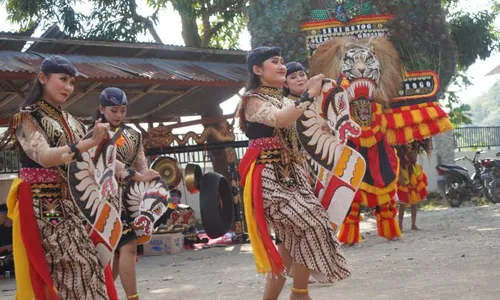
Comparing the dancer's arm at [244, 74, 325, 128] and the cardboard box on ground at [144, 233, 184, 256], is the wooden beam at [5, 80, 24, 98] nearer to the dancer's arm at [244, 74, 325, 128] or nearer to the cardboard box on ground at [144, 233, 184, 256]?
the cardboard box on ground at [144, 233, 184, 256]

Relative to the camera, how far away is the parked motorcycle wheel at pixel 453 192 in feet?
55.5

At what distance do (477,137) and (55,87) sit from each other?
22.0 metres

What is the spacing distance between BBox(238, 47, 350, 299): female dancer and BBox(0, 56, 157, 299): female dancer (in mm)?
947

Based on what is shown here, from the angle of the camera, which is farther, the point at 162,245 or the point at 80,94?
the point at 162,245

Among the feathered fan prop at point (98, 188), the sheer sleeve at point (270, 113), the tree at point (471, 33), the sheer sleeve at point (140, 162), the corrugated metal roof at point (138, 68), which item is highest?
the tree at point (471, 33)

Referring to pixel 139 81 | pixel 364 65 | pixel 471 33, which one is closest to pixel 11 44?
pixel 139 81

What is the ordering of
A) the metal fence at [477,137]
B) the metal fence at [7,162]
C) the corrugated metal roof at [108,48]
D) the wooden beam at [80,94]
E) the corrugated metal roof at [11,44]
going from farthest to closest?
the metal fence at [477,137], the metal fence at [7,162], the wooden beam at [80,94], the corrugated metal roof at [108,48], the corrugated metal roof at [11,44]

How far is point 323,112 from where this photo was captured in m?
5.21

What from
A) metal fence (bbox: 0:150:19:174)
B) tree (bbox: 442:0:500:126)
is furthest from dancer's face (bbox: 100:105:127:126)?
tree (bbox: 442:0:500:126)

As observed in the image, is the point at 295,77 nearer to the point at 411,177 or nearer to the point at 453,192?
Answer: the point at 411,177

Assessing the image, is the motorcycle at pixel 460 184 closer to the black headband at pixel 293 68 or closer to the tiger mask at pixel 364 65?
the tiger mask at pixel 364 65

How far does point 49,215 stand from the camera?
4.55 meters

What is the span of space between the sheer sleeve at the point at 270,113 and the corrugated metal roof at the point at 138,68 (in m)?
4.76

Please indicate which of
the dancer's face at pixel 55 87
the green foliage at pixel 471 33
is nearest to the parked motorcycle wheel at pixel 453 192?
the green foliage at pixel 471 33
